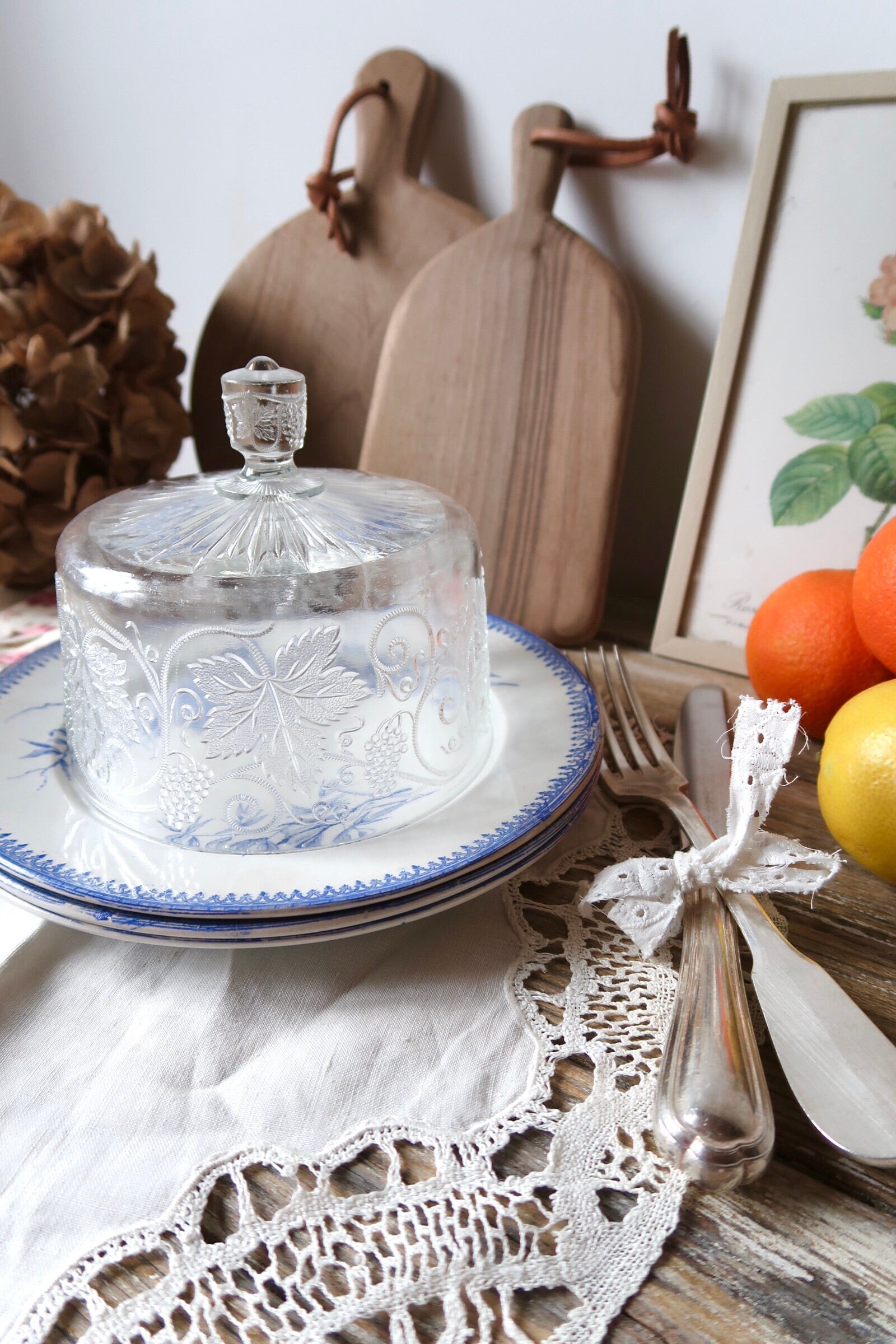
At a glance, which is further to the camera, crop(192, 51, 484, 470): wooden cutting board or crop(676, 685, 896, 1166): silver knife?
crop(192, 51, 484, 470): wooden cutting board

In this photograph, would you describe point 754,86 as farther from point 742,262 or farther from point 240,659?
point 240,659

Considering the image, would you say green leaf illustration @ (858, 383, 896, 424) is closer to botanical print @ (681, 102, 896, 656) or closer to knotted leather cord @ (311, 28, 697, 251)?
botanical print @ (681, 102, 896, 656)

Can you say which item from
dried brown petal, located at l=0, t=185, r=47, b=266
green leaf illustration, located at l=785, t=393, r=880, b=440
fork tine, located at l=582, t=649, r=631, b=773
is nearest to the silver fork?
fork tine, located at l=582, t=649, r=631, b=773

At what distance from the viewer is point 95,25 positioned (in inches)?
36.8

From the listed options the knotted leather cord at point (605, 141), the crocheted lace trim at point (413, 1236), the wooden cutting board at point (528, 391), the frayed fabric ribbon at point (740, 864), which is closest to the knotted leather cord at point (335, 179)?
the knotted leather cord at point (605, 141)

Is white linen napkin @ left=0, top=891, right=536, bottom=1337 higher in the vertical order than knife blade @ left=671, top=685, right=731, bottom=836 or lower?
lower

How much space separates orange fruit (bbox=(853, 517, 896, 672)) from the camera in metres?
0.51

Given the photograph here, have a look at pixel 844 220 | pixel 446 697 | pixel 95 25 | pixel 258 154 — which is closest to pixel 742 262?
pixel 844 220

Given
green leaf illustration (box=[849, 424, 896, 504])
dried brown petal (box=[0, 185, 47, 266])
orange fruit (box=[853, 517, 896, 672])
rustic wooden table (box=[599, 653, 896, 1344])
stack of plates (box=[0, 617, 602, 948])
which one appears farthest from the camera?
dried brown petal (box=[0, 185, 47, 266])

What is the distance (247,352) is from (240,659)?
52 centimetres

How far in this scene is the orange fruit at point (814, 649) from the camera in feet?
1.87

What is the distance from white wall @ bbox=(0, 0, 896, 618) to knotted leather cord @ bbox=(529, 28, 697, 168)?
2 centimetres

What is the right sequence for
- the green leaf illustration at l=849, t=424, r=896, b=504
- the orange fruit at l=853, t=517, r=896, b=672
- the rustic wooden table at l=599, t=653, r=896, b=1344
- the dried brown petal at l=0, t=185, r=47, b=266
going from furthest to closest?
1. the dried brown petal at l=0, t=185, r=47, b=266
2. the green leaf illustration at l=849, t=424, r=896, b=504
3. the orange fruit at l=853, t=517, r=896, b=672
4. the rustic wooden table at l=599, t=653, r=896, b=1344

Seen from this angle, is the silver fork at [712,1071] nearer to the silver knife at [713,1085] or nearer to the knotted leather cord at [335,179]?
the silver knife at [713,1085]
